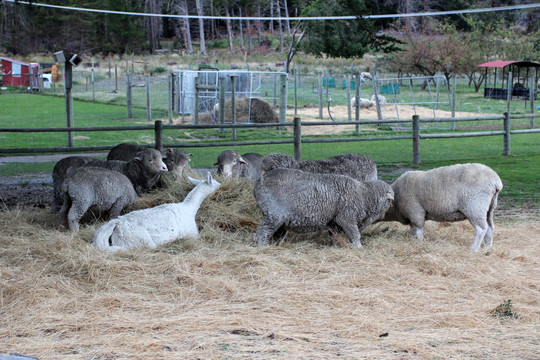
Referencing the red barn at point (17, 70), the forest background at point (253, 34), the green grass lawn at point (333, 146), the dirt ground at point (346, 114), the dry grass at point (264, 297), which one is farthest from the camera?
the red barn at point (17, 70)

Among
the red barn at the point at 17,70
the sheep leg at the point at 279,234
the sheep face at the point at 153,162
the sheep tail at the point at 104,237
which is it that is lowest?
the sheep leg at the point at 279,234

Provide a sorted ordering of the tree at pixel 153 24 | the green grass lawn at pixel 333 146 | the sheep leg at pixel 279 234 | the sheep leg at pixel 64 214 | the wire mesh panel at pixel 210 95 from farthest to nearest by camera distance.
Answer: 1. the tree at pixel 153 24
2. the wire mesh panel at pixel 210 95
3. the green grass lawn at pixel 333 146
4. the sheep leg at pixel 64 214
5. the sheep leg at pixel 279 234

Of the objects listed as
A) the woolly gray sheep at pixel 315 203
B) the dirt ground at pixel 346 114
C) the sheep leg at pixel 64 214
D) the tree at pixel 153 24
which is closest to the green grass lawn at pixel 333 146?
the dirt ground at pixel 346 114

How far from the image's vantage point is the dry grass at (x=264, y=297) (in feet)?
14.2

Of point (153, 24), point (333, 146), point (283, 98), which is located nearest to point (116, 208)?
point (333, 146)

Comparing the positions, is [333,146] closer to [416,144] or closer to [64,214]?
[416,144]

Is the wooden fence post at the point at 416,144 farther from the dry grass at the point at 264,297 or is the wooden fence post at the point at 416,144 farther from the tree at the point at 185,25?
the tree at the point at 185,25

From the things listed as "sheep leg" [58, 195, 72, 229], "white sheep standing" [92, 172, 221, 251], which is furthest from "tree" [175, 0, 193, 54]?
"white sheep standing" [92, 172, 221, 251]

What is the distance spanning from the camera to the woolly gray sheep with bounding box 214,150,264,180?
921cm

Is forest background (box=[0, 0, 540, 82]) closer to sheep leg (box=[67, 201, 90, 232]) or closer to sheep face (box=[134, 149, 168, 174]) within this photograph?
sheep face (box=[134, 149, 168, 174])

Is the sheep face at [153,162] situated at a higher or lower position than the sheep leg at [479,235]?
higher

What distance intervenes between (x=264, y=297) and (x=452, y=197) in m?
2.88

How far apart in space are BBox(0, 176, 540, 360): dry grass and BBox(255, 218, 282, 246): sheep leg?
0.57 ft

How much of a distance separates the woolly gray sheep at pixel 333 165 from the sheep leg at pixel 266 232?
158cm
